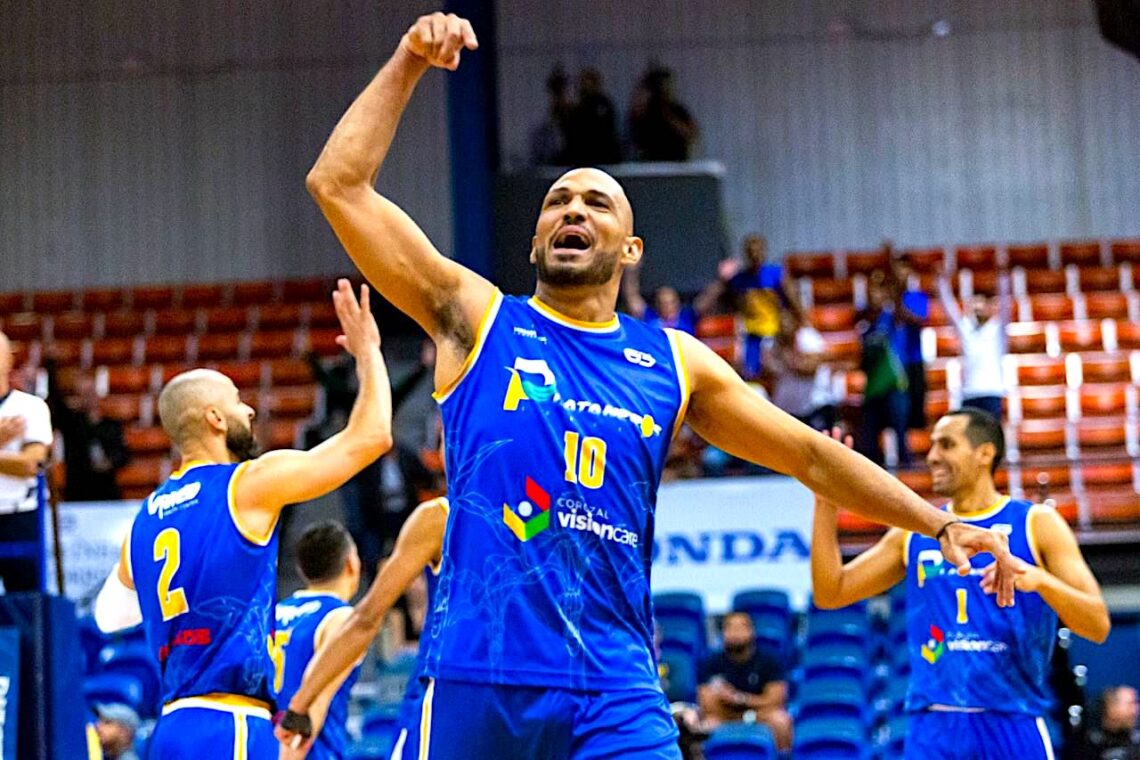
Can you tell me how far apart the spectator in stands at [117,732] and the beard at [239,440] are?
547 cm

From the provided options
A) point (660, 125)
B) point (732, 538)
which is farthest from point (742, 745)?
point (660, 125)

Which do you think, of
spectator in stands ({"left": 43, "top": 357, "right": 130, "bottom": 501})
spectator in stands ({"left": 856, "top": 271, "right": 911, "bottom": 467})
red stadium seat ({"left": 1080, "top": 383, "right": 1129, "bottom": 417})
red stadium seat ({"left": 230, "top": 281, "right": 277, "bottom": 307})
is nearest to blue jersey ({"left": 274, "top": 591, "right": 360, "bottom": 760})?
spectator in stands ({"left": 43, "top": 357, "right": 130, "bottom": 501})

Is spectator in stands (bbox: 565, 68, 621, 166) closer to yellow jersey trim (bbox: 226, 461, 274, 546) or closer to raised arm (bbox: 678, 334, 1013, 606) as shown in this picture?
yellow jersey trim (bbox: 226, 461, 274, 546)

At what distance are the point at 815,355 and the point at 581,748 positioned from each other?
1148 cm

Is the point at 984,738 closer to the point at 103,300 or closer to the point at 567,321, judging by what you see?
the point at 567,321

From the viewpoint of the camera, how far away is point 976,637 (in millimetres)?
7176

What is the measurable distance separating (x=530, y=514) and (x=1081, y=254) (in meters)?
18.6

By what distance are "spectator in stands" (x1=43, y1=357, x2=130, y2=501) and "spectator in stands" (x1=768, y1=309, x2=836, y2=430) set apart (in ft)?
19.4

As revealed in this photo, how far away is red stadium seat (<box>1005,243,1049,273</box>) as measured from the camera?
71.1ft

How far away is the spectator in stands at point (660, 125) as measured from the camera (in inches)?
842

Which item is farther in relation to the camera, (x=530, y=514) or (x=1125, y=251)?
(x=1125, y=251)

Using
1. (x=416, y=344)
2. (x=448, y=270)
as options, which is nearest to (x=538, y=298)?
(x=448, y=270)

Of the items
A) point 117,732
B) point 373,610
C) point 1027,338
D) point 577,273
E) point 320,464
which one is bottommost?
point 117,732

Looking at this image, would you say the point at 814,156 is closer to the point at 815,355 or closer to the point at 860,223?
the point at 860,223
